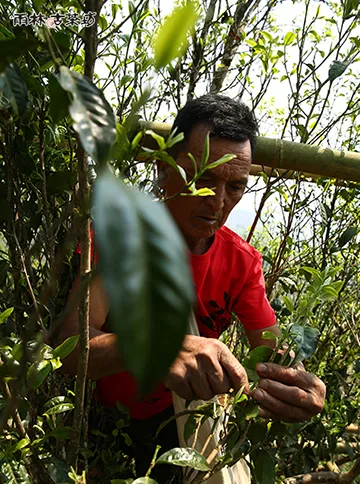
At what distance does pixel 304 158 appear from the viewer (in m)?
1.56

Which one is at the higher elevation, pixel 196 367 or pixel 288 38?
pixel 288 38

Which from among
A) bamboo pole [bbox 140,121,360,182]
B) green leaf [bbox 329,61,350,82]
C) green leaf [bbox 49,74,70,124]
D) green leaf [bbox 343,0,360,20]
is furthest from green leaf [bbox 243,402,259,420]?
green leaf [bbox 343,0,360,20]

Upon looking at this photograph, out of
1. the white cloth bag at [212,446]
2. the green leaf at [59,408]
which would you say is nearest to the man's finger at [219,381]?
the white cloth bag at [212,446]

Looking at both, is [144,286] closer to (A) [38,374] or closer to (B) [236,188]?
(A) [38,374]

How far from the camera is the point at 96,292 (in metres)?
1.14

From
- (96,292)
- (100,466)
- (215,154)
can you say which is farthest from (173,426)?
(215,154)

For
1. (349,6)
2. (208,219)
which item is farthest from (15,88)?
(349,6)

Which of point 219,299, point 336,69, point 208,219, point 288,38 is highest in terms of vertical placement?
point 288,38

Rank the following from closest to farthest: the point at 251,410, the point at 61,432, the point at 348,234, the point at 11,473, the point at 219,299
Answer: the point at 11,473, the point at 61,432, the point at 251,410, the point at 219,299, the point at 348,234

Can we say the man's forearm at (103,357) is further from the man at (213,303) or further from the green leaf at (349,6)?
the green leaf at (349,6)

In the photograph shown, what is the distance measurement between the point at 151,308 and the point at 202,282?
1.43m

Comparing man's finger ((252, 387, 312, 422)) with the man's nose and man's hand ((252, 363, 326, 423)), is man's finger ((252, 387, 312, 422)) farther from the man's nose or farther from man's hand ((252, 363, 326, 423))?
the man's nose

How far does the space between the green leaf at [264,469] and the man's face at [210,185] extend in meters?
0.60

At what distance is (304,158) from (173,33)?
1263 mm
